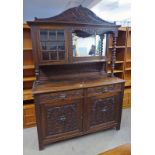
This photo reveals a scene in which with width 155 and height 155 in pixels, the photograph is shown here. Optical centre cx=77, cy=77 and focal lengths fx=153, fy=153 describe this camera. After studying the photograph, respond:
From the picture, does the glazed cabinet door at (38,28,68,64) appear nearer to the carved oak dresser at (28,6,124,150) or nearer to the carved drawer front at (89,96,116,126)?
the carved oak dresser at (28,6,124,150)

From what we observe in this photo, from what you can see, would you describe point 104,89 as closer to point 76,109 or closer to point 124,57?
point 76,109

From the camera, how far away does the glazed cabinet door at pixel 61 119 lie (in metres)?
1.98

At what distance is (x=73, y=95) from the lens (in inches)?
80.3

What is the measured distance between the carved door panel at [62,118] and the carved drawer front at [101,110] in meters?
0.19

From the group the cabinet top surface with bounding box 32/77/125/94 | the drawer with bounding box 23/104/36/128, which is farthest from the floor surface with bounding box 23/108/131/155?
the cabinet top surface with bounding box 32/77/125/94

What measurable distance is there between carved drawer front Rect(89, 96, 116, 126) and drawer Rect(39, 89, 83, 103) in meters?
0.25

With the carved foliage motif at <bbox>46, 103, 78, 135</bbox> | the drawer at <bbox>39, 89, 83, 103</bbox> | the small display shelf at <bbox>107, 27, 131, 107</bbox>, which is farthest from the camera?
the small display shelf at <bbox>107, 27, 131, 107</bbox>

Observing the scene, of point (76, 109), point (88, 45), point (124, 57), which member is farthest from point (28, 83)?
point (124, 57)

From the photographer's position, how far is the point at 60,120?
207 cm

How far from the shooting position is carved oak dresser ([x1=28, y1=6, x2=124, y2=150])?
6.49ft

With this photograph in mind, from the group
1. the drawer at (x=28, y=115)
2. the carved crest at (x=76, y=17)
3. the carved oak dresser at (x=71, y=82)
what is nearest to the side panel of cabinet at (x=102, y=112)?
the carved oak dresser at (x=71, y=82)

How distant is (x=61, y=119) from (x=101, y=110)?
61 centimetres
